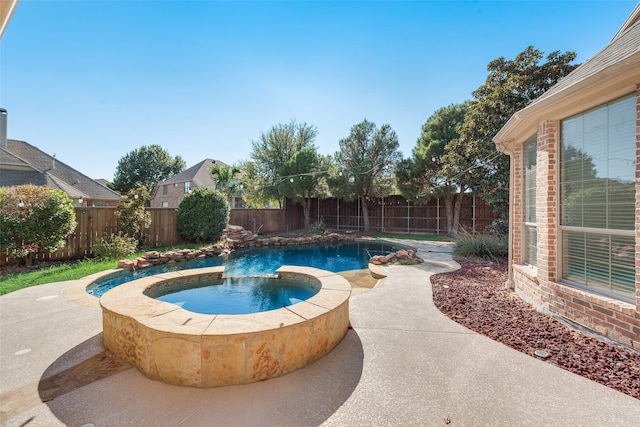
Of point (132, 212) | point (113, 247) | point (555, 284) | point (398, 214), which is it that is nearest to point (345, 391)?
point (555, 284)

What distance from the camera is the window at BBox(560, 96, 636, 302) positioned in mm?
2969

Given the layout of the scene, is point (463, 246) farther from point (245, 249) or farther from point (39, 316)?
point (39, 316)

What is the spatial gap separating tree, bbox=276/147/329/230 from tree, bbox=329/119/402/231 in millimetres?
859

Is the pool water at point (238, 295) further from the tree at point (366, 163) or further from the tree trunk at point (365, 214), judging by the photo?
the tree trunk at point (365, 214)

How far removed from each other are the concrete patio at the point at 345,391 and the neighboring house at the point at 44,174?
14.3 meters

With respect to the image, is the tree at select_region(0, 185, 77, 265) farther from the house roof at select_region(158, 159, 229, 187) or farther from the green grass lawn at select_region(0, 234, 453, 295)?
the house roof at select_region(158, 159, 229, 187)

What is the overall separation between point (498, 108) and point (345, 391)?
1116 centimetres

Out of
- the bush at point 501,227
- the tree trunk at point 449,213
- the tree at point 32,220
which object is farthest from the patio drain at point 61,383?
the tree trunk at point 449,213

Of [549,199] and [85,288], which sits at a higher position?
[549,199]

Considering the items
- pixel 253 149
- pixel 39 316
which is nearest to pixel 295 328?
pixel 39 316

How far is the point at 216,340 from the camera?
2.30m

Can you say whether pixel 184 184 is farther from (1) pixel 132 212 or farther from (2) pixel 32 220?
(2) pixel 32 220

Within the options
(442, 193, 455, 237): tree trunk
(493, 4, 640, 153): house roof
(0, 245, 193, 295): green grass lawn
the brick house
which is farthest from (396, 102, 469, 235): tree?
the brick house

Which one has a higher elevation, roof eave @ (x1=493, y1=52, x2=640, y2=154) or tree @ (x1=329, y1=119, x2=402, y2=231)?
tree @ (x1=329, y1=119, x2=402, y2=231)
